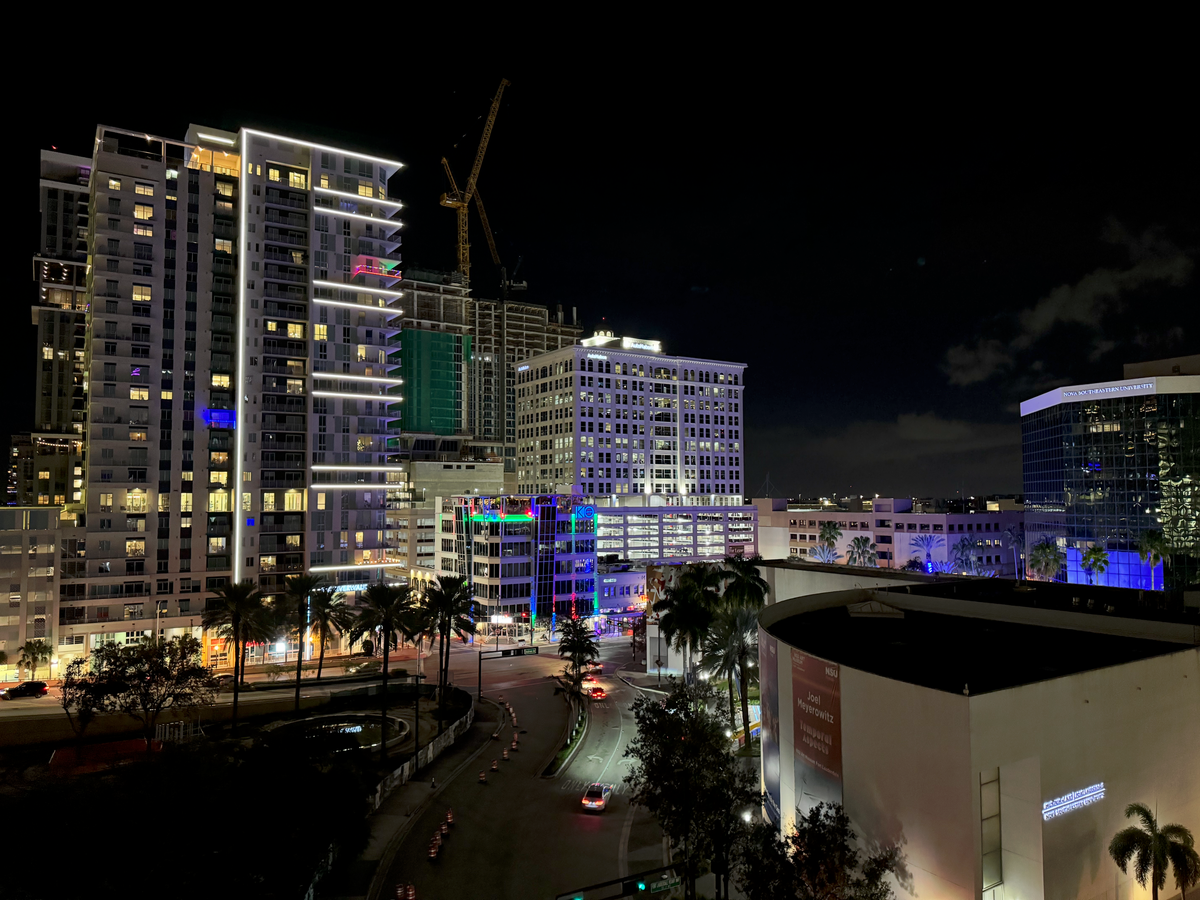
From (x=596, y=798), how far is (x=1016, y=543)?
145430mm

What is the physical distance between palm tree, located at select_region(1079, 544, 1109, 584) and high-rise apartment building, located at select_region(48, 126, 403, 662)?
104 metres

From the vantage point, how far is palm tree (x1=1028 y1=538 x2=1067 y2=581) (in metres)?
116

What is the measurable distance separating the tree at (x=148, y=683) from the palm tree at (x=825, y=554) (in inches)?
5388

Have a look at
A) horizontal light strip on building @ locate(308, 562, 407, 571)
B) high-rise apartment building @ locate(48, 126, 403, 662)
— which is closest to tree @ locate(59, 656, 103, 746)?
high-rise apartment building @ locate(48, 126, 403, 662)

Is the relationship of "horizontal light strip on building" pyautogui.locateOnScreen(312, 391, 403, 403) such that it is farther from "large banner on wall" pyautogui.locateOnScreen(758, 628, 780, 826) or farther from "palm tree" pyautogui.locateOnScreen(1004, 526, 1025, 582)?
"palm tree" pyautogui.locateOnScreen(1004, 526, 1025, 582)

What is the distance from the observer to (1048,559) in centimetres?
11619

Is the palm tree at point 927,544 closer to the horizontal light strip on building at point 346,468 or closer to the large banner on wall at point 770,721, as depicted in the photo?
the horizontal light strip on building at point 346,468

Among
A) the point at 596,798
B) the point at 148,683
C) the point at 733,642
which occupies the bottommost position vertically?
the point at 596,798

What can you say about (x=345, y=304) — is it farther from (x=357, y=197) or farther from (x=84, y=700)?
(x=84, y=700)

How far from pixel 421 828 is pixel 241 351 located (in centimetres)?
8271

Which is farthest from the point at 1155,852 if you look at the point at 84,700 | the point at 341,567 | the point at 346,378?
the point at 346,378

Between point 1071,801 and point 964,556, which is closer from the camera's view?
point 1071,801

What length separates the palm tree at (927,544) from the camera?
158 metres

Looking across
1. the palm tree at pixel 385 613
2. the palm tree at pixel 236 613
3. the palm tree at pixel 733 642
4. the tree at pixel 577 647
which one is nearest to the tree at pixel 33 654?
the palm tree at pixel 236 613
